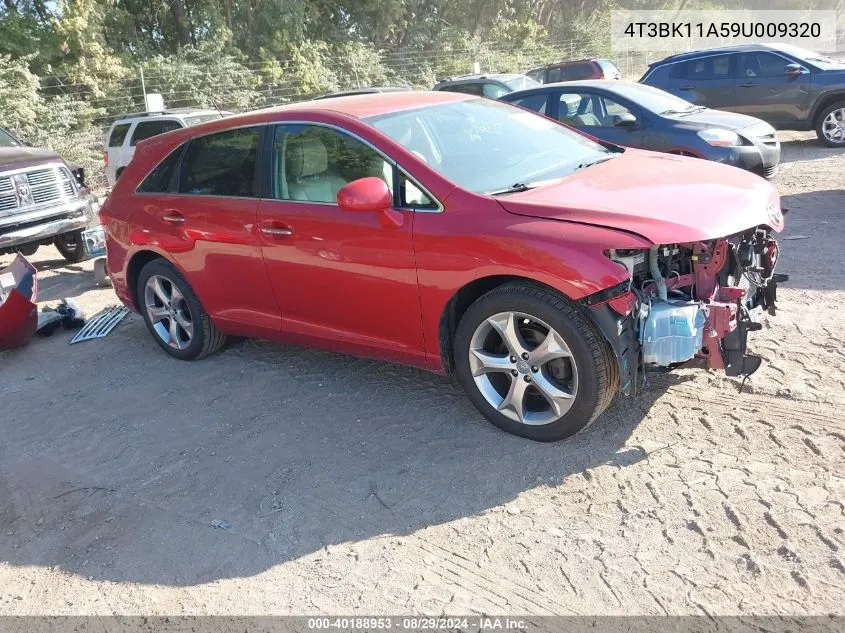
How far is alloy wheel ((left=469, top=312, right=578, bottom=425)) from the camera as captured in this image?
3760mm

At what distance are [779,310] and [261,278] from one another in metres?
3.54

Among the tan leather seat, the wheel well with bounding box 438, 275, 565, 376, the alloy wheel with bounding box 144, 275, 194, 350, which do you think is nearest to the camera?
the wheel well with bounding box 438, 275, 565, 376

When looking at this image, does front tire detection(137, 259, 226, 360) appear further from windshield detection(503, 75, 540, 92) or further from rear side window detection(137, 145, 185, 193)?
windshield detection(503, 75, 540, 92)

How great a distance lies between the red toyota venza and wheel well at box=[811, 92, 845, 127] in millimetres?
8938

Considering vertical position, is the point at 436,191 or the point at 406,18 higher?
the point at 406,18

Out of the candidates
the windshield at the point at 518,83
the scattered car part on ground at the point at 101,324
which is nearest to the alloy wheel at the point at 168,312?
the scattered car part on ground at the point at 101,324

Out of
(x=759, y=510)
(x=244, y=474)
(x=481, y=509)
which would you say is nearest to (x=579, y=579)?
(x=481, y=509)

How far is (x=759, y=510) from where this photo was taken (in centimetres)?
322

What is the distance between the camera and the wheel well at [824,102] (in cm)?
1205

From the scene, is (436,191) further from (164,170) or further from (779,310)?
(779,310)

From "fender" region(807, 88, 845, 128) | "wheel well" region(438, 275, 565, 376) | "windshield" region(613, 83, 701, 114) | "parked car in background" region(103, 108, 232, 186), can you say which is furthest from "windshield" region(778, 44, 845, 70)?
"wheel well" region(438, 275, 565, 376)

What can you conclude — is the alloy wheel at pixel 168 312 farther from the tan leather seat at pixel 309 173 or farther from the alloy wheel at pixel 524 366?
the alloy wheel at pixel 524 366

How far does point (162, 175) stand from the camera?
5543 millimetres

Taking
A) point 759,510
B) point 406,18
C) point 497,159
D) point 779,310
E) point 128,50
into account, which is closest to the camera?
point 759,510
